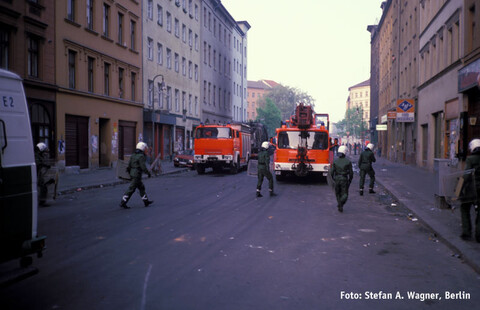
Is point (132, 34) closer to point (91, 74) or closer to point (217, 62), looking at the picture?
point (91, 74)

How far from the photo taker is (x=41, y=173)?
12.1m

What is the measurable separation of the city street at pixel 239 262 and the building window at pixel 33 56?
1238 cm

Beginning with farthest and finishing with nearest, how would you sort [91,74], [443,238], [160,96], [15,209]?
[160,96], [91,74], [443,238], [15,209]

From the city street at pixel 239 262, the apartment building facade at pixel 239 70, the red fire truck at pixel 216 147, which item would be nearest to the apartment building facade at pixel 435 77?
the city street at pixel 239 262

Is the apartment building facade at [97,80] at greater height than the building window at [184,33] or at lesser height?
lesser

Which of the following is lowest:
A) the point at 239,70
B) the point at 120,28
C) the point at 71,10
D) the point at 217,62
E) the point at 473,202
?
the point at 473,202

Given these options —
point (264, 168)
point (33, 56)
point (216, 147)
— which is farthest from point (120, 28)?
point (264, 168)

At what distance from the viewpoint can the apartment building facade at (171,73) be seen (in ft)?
117

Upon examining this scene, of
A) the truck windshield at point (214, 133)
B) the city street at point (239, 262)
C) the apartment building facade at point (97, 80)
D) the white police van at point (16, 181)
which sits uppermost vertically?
the apartment building facade at point (97, 80)

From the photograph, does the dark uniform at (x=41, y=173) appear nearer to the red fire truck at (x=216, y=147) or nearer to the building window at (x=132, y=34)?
the red fire truck at (x=216, y=147)

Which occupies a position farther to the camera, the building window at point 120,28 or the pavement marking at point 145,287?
the building window at point 120,28

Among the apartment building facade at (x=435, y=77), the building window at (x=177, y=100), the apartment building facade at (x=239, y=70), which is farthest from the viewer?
the apartment building facade at (x=239, y=70)

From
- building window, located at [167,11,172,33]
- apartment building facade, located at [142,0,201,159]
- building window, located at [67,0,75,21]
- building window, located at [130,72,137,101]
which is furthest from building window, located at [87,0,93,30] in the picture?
building window, located at [167,11,172,33]

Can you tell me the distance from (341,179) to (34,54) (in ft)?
55.5
